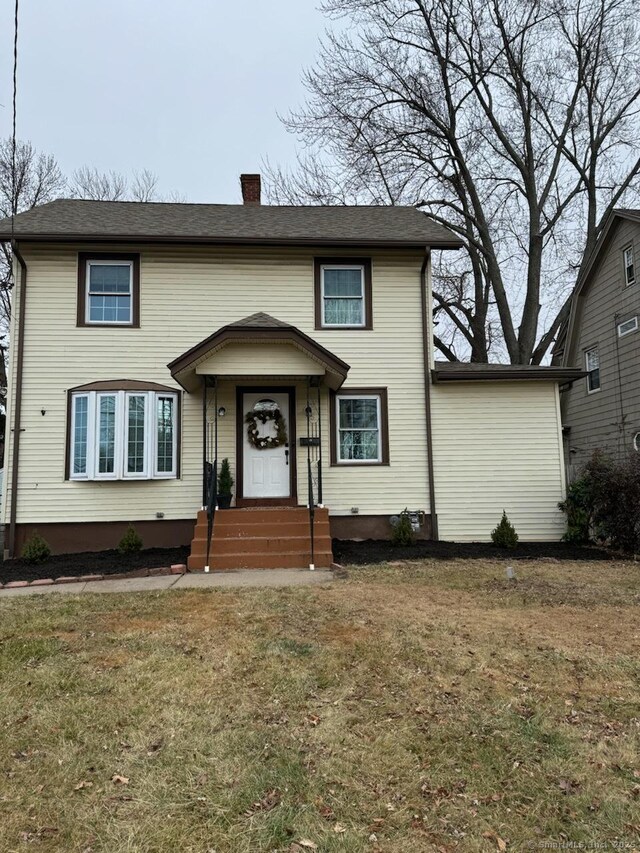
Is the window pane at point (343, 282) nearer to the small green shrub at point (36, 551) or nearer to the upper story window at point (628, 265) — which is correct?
the small green shrub at point (36, 551)

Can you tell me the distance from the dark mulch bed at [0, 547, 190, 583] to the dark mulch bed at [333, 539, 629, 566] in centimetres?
275

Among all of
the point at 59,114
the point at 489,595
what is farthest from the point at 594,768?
the point at 59,114

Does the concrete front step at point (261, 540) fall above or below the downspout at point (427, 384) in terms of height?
below

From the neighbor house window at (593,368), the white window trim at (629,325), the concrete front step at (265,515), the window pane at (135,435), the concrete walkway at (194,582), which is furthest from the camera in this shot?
the neighbor house window at (593,368)

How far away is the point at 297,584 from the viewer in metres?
6.98

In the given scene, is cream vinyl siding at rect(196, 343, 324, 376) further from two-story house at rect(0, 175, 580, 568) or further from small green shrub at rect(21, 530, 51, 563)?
small green shrub at rect(21, 530, 51, 563)

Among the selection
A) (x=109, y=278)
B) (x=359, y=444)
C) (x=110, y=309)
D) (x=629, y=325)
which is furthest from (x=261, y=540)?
(x=629, y=325)

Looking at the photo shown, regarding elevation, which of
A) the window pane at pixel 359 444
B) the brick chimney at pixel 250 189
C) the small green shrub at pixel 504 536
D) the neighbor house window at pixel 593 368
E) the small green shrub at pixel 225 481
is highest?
the brick chimney at pixel 250 189

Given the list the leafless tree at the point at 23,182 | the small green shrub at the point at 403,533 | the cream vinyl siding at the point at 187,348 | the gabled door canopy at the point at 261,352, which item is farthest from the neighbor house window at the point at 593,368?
the leafless tree at the point at 23,182

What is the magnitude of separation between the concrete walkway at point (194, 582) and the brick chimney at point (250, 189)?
9.60 m

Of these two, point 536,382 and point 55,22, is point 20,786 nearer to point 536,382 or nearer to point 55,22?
point 55,22

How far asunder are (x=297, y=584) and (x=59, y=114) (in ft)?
30.0

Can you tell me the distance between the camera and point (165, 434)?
10289 millimetres

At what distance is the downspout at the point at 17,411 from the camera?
9.91 meters
